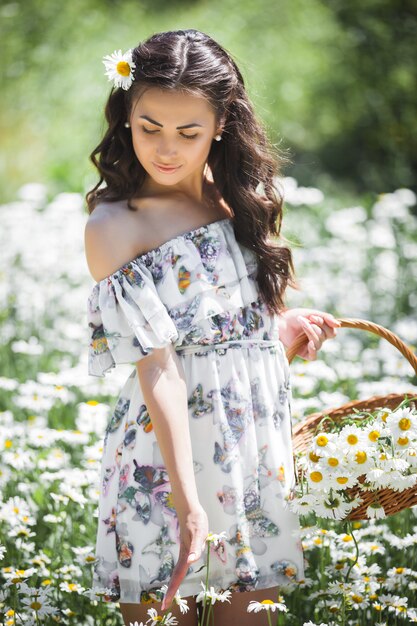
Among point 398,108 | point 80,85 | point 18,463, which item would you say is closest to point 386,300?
point 18,463

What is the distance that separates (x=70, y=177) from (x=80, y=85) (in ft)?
5.34

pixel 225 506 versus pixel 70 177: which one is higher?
pixel 70 177

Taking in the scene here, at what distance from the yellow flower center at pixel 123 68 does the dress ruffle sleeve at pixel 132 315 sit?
37cm

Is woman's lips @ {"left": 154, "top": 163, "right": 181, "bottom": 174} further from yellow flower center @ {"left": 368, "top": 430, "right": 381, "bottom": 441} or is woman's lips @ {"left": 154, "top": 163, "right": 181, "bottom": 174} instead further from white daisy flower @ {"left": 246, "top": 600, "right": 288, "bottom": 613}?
white daisy flower @ {"left": 246, "top": 600, "right": 288, "bottom": 613}

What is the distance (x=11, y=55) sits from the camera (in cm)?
708

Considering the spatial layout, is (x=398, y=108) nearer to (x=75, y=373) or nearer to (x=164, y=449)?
(x=75, y=373)

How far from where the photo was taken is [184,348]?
186 centimetres

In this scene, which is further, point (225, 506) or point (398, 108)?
point (398, 108)

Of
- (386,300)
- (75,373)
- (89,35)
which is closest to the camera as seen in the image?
(75,373)

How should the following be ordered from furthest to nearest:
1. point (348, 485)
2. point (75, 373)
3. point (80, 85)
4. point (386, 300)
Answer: point (80, 85) < point (386, 300) < point (75, 373) < point (348, 485)

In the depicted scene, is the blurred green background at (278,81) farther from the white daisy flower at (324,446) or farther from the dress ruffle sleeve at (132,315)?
the white daisy flower at (324,446)

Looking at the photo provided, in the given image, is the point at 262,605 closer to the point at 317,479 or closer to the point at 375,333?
the point at 317,479

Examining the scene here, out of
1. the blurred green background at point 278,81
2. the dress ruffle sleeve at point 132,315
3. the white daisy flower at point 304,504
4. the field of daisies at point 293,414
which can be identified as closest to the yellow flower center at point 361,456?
the field of daisies at point 293,414

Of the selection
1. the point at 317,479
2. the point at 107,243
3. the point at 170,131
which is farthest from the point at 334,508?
the point at 170,131
